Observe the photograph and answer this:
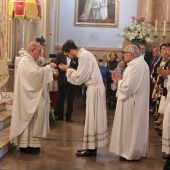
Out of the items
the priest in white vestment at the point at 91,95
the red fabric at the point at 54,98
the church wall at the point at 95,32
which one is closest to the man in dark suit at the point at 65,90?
the red fabric at the point at 54,98

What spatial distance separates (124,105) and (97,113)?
45 cm

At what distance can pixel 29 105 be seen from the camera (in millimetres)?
6145

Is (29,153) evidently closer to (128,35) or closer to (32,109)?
(32,109)

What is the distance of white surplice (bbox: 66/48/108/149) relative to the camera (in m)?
5.96

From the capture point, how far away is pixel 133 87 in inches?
228

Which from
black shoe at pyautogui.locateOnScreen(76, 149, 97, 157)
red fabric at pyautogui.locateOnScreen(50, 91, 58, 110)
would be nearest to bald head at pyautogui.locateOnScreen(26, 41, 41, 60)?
black shoe at pyautogui.locateOnScreen(76, 149, 97, 157)

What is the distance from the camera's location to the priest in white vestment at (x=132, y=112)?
5.80m

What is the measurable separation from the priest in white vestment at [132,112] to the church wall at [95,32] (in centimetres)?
858

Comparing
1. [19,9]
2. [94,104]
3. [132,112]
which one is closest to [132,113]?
[132,112]

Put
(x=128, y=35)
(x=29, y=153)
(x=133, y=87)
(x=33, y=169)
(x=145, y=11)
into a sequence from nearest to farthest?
(x=33, y=169) < (x=133, y=87) < (x=29, y=153) < (x=128, y=35) < (x=145, y=11)

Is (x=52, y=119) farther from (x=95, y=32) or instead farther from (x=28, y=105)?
(x=95, y=32)

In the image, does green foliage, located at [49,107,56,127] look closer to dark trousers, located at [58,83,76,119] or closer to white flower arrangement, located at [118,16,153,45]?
dark trousers, located at [58,83,76,119]

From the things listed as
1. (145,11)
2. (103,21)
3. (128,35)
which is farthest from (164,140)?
(103,21)

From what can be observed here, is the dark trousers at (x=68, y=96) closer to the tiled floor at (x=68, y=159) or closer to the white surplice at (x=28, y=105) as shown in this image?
the tiled floor at (x=68, y=159)
